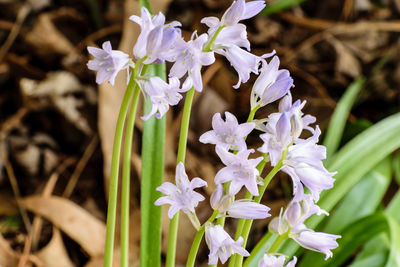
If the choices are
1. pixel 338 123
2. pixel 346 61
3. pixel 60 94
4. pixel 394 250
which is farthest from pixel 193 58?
pixel 346 61

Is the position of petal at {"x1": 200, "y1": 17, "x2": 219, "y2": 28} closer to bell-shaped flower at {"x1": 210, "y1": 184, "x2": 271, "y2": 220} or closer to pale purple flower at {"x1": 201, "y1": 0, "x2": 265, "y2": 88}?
pale purple flower at {"x1": 201, "y1": 0, "x2": 265, "y2": 88}

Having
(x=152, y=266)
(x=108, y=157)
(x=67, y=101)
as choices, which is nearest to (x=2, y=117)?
(x=67, y=101)

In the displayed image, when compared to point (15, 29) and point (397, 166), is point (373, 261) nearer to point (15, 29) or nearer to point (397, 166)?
point (397, 166)

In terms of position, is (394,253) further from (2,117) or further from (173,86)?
(2,117)

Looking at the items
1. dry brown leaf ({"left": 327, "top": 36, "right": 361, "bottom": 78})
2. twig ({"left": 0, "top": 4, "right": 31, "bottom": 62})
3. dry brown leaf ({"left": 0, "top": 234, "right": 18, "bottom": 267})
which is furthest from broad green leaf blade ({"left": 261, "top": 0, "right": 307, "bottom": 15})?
dry brown leaf ({"left": 0, "top": 234, "right": 18, "bottom": 267})

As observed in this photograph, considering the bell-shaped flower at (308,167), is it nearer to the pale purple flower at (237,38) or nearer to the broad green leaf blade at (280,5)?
the pale purple flower at (237,38)
